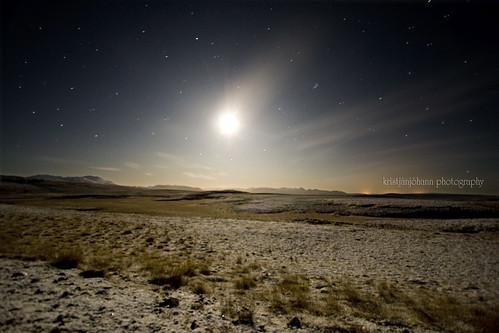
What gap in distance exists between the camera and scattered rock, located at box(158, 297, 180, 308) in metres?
7.13

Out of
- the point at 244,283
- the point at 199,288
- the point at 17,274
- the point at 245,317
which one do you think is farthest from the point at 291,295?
the point at 17,274

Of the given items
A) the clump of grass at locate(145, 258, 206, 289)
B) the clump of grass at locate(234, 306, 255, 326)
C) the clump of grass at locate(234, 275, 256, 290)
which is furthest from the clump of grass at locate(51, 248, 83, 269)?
the clump of grass at locate(234, 306, 255, 326)

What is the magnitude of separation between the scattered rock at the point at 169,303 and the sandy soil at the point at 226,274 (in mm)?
35

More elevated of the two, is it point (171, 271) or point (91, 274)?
point (91, 274)

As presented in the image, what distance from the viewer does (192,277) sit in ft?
34.0

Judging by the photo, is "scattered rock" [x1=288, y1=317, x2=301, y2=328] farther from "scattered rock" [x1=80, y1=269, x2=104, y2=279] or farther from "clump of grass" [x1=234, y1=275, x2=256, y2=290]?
"scattered rock" [x1=80, y1=269, x2=104, y2=279]

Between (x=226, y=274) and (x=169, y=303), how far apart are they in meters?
4.34

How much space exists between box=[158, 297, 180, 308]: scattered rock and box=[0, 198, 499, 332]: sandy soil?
3cm

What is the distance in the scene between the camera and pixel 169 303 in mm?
7254

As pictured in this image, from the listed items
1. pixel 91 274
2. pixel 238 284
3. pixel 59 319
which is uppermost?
pixel 59 319

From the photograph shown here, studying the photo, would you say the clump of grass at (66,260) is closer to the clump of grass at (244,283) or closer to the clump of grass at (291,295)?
the clump of grass at (244,283)

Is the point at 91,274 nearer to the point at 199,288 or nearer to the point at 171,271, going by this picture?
the point at 171,271

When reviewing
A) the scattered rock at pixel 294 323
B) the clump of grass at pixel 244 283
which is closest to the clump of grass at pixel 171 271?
the clump of grass at pixel 244 283

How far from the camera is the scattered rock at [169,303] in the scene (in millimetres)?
7133
